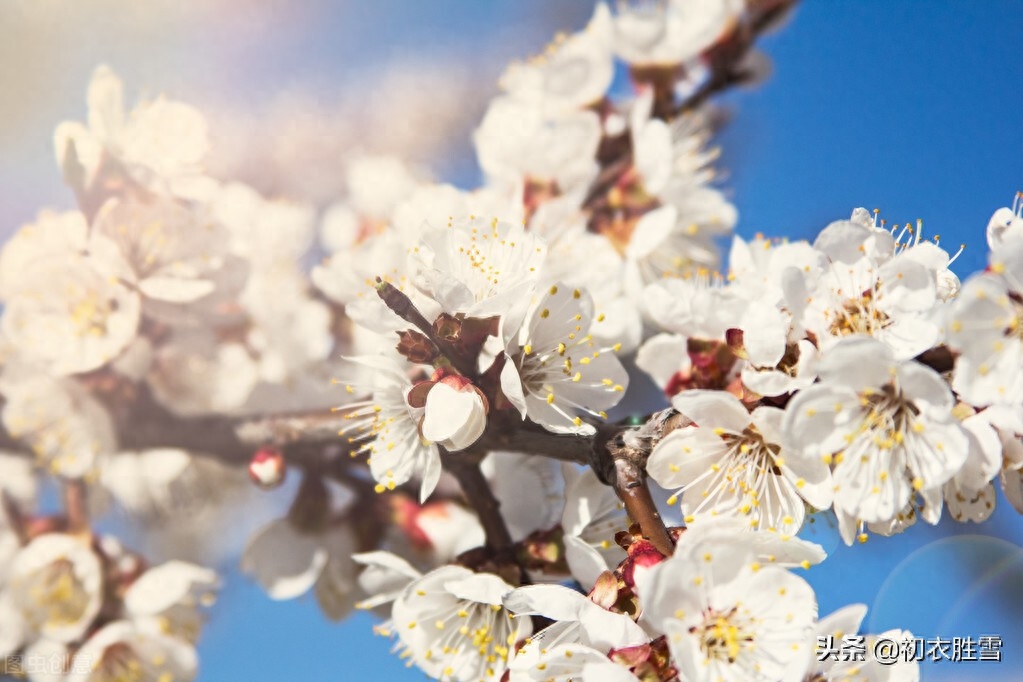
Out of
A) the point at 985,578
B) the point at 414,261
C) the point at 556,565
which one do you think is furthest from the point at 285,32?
the point at 985,578

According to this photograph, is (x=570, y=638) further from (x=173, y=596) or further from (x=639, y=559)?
(x=173, y=596)

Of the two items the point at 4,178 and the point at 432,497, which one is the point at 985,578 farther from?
the point at 4,178

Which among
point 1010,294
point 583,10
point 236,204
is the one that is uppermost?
point 583,10

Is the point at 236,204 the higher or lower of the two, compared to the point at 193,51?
lower

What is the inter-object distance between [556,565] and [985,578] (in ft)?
1.99

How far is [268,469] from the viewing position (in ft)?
2.83

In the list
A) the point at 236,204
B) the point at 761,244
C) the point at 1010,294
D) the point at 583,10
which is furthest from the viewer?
the point at 583,10

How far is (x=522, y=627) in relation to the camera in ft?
2.12

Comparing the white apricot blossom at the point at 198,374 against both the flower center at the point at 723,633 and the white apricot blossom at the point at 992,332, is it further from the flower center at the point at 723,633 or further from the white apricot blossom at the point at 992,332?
the white apricot blossom at the point at 992,332

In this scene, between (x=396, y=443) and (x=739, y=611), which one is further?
(x=396, y=443)

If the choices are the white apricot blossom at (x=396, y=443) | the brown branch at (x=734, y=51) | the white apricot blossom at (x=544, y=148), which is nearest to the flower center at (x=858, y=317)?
the white apricot blossom at (x=396, y=443)

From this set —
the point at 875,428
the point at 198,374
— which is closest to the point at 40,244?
the point at 198,374

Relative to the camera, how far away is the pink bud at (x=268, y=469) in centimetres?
86

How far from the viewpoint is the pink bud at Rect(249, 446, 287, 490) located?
2.84 feet
